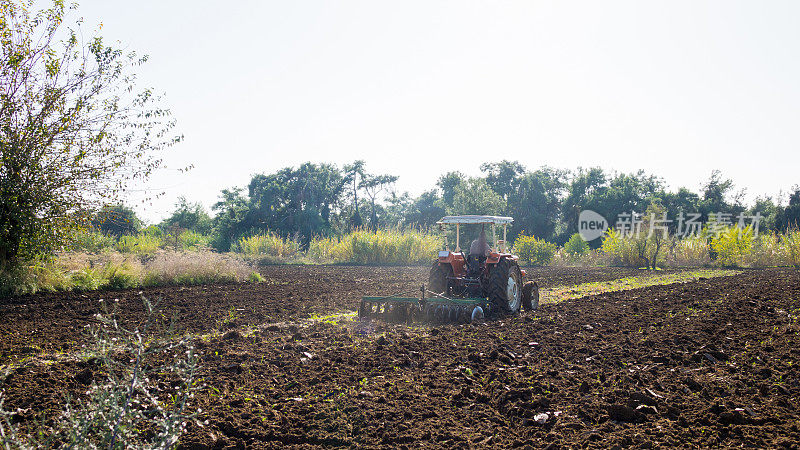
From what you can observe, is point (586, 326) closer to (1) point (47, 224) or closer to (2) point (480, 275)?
(2) point (480, 275)

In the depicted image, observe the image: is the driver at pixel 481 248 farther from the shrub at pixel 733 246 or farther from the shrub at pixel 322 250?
the shrub at pixel 733 246

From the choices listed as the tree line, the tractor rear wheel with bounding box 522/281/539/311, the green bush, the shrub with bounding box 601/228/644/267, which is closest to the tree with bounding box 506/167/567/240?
the tree line

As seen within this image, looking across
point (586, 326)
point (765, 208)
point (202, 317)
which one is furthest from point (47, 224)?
point (765, 208)

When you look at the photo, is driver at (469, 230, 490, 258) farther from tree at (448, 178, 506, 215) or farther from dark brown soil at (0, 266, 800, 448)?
tree at (448, 178, 506, 215)

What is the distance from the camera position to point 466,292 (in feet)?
30.5

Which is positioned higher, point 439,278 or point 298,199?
point 298,199

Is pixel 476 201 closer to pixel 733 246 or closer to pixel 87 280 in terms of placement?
pixel 733 246

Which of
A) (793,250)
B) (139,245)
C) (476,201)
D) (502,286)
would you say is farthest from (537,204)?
(502,286)

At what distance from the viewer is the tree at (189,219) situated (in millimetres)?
40062

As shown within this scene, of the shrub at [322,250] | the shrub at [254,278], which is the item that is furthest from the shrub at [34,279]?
the shrub at [322,250]

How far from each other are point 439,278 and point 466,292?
21.2 inches

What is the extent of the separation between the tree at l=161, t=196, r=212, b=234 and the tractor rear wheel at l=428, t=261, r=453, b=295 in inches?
1335

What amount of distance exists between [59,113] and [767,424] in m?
12.9

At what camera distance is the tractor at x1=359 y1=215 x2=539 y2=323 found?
27.2 feet
